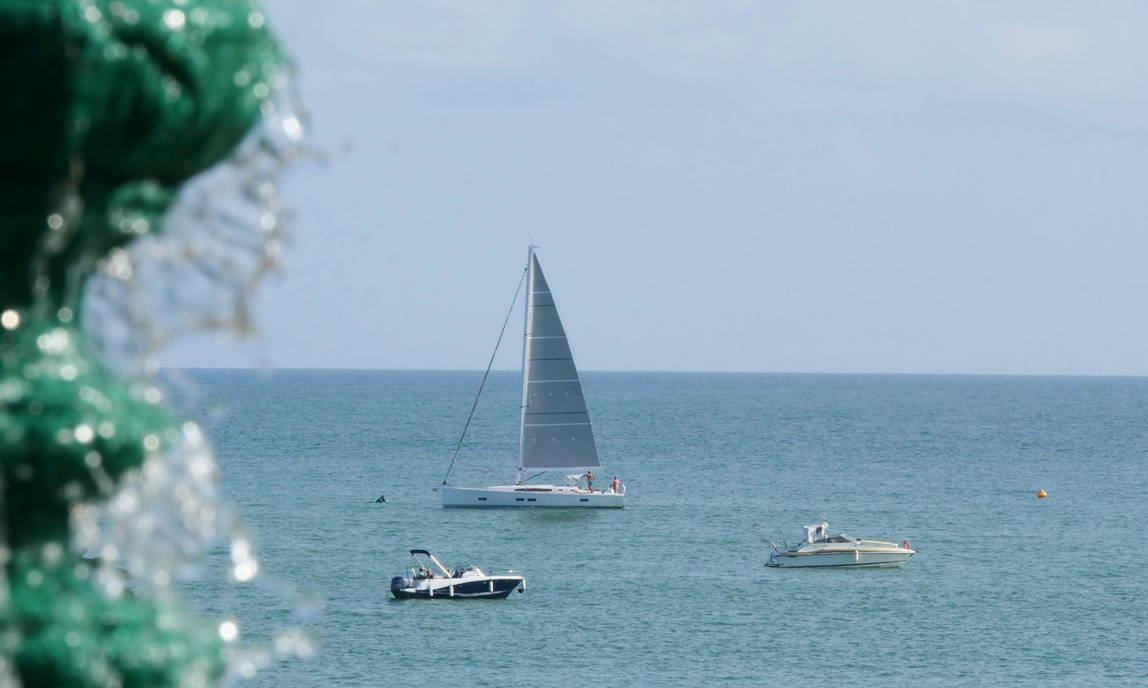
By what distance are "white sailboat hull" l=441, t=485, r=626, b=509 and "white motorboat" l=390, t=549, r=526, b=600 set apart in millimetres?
29195

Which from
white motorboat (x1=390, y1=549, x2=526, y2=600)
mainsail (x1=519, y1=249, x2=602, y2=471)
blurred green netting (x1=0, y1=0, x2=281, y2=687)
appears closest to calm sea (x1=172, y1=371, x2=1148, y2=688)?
blurred green netting (x1=0, y1=0, x2=281, y2=687)

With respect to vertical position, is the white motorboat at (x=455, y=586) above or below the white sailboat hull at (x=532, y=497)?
below

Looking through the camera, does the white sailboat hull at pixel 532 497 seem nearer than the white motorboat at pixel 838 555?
No

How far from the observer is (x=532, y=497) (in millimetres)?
99625

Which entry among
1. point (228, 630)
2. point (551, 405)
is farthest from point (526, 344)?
point (228, 630)

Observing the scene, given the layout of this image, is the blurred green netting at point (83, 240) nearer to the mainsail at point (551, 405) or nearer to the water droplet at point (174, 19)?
the water droplet at point (174, 19)

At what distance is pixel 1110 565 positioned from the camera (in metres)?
81.1

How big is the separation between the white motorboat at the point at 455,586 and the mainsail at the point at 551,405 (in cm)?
2930

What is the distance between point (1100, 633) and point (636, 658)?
17844 mm

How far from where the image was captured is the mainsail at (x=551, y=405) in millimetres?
99125

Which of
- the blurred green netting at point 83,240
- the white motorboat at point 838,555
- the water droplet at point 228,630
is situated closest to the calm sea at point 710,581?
the water droplet at point 228,630

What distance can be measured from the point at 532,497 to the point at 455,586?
31.7m

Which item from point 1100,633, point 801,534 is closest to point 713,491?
point 801,534

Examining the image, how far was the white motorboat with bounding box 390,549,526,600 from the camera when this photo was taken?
221 ft
